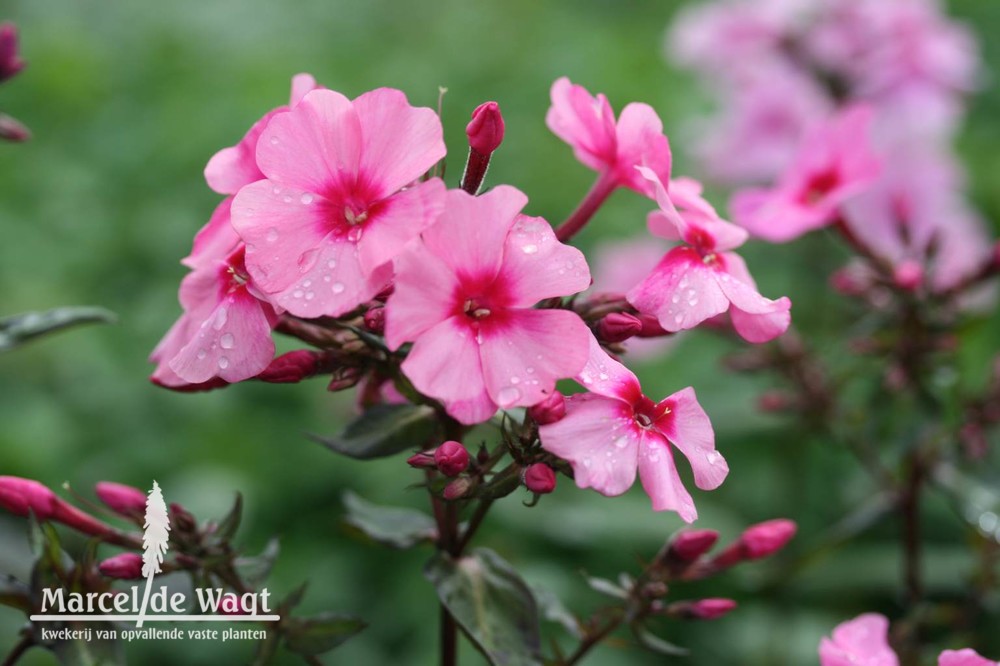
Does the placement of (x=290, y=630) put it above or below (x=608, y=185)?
below

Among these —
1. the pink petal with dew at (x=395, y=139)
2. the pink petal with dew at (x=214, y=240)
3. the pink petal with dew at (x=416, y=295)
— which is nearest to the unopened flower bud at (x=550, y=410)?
the pink petal with dew at (x=416, y=295)

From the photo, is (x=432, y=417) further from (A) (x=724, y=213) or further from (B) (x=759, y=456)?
(A) (x=724, y=213)

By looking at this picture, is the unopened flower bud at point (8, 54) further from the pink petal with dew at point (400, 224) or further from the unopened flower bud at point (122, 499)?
the pink petal with dew at point (400, 224)

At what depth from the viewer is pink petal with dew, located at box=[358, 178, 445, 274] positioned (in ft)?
2.55

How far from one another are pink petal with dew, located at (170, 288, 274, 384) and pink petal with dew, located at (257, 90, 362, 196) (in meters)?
0.11

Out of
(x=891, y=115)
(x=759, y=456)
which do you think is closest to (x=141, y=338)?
(x=759, y=456)

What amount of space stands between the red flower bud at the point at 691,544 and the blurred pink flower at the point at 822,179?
539 mm

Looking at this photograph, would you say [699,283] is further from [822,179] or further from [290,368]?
[822,179]

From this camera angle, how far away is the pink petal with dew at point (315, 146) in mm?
824

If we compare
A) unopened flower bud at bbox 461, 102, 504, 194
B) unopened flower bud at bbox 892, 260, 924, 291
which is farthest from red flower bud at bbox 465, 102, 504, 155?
unopened flower bud at bbox 892, 260, 924, 291

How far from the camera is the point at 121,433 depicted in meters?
2.12

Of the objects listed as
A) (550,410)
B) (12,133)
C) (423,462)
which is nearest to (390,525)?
(423,462)

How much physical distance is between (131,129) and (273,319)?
257 cm

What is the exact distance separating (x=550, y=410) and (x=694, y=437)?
12 centimetres
